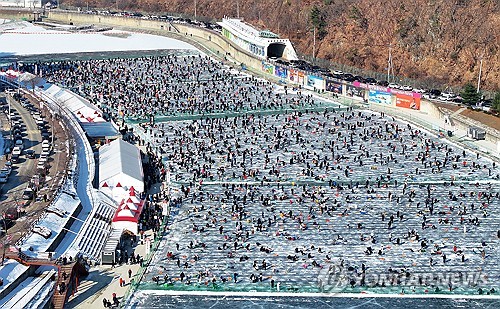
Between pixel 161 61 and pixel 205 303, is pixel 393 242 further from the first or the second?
pixel 161 61

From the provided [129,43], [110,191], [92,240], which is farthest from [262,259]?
[129,43]

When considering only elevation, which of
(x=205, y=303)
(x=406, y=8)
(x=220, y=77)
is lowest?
(x=205, y=303)

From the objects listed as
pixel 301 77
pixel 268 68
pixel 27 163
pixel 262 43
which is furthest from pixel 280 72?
pixel 27 163

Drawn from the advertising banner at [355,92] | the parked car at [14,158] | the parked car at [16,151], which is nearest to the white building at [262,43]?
the advertising banner at [355,92]

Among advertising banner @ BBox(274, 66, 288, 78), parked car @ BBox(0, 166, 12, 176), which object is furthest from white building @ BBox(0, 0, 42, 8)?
parked car @ BBox(0, 166, 12, 176)

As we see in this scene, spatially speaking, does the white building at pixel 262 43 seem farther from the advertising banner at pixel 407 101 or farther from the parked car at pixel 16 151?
the parked car at pixel 16 151

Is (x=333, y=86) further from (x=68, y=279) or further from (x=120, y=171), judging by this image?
(x=68, y=279)

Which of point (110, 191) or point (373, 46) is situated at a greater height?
point (373, 46)
